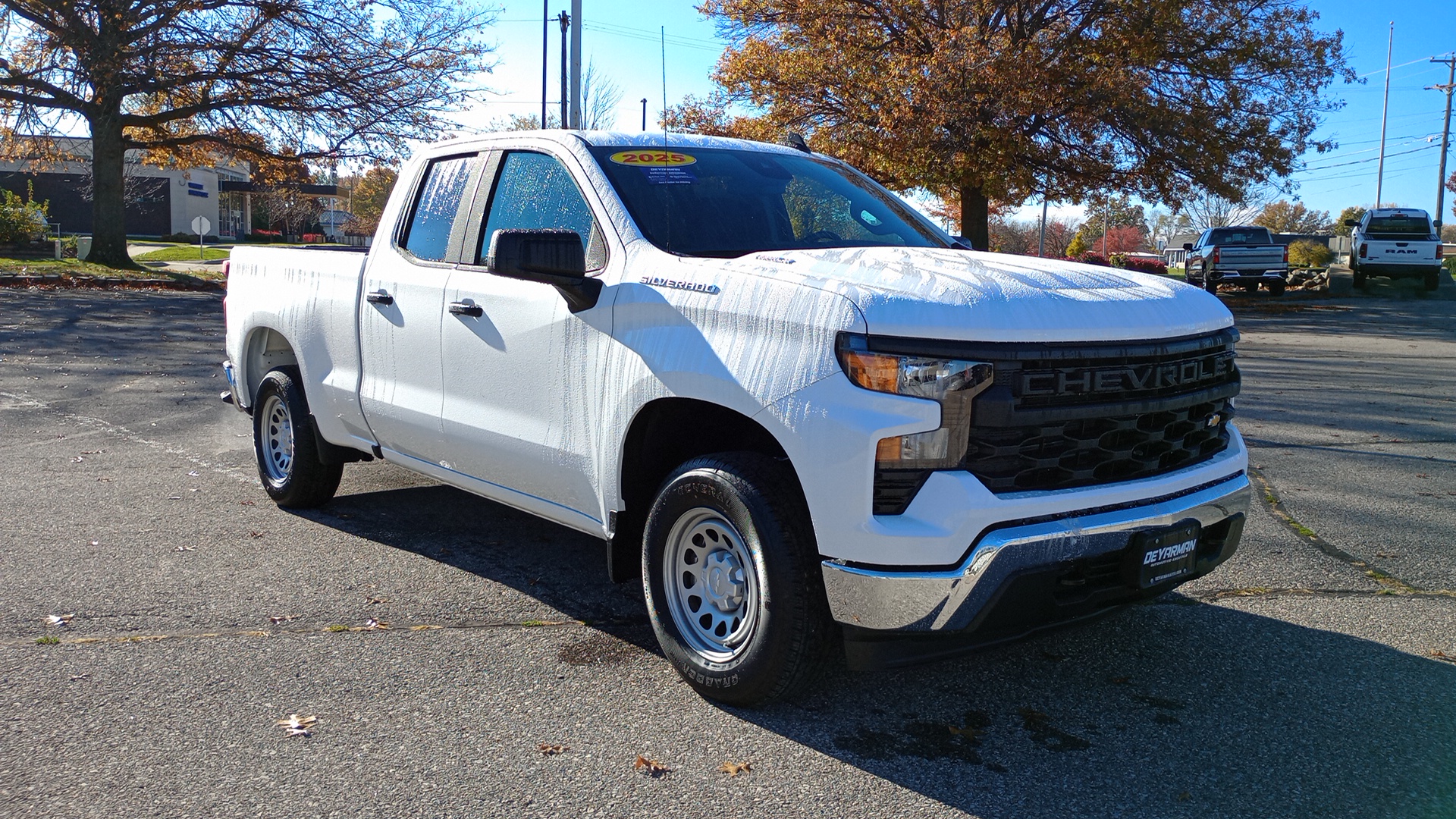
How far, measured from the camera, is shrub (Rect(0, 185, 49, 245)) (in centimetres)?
3519

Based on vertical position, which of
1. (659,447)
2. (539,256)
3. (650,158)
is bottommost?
(659,447)

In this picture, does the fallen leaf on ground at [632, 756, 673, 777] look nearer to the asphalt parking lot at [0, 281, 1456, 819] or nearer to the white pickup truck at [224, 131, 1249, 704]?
the asphalt parking lot at [0, 281, 1456, 819]

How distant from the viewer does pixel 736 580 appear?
3.78 m

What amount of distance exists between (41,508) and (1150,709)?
572 cm

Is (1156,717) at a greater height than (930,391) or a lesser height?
lesser

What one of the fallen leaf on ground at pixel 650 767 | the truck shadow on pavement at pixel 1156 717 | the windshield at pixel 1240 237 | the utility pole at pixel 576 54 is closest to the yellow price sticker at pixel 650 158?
the truck shadow on pavement at pixel 1156 717

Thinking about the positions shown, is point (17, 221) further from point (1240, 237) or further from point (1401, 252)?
point (1401, 252)

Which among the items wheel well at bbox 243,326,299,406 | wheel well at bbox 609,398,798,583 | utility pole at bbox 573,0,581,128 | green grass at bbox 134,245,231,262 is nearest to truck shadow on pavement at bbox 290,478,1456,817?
wheel well at bbox 609,398,798,583

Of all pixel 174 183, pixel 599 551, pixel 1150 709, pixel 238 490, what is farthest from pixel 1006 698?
pixel 174 183

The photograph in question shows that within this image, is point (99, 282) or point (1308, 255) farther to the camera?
point (1308, 255)

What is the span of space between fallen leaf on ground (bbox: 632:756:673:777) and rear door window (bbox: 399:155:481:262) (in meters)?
2.58

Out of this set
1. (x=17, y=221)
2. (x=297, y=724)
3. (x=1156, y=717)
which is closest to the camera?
(x=297, y=724)

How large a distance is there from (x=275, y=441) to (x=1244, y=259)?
28.5 m

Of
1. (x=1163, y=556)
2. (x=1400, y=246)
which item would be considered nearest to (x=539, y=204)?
(x=1163, y=556)
